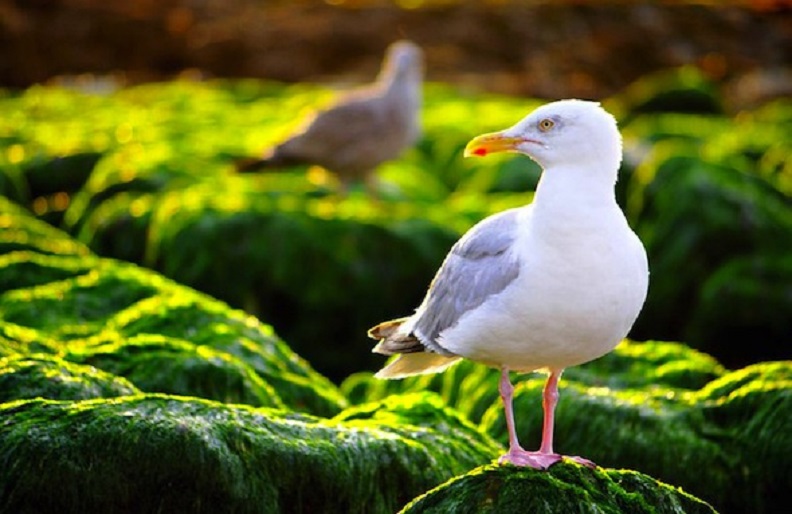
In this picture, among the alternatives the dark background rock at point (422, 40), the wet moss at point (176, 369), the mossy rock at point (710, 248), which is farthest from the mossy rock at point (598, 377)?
the dark background rock at point (422, 40)

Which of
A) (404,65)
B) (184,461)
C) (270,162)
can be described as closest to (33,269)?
(184,461)

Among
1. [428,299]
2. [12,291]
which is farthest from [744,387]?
[12,291]

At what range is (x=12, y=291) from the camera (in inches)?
417

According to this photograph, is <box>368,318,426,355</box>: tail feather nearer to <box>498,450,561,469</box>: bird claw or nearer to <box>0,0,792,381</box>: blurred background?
<box>498,450,561,469</box>: bird claw

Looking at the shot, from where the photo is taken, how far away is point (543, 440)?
266 inches

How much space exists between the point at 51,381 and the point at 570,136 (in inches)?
119

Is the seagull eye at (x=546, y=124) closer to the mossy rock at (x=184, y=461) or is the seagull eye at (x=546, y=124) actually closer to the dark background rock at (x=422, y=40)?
the mossy rock at (x=184, y=461)

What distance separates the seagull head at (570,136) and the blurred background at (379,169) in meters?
6.76

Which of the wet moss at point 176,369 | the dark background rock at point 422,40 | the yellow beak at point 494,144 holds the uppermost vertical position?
the dark background rock at point 422,40

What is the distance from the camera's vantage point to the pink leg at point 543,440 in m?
6.48

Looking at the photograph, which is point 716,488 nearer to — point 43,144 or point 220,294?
point 220,294

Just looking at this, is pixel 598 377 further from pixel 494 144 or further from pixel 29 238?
pixel 29 238

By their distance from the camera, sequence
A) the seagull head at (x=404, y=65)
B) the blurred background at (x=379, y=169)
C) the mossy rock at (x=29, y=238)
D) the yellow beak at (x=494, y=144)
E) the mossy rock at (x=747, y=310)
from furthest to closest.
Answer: the seagull head at (x=404, y=65), the mossy rock at (x=747, y=310), the blurred background at (x=379, y=169), the mossy rock at (x=29, y=238), the yellow beak at (x=494, y=144)

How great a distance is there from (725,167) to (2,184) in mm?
8665
